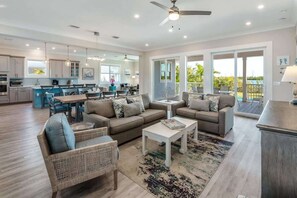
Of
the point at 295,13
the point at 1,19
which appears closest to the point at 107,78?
the point at 1,19

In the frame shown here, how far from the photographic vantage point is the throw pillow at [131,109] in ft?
12.1

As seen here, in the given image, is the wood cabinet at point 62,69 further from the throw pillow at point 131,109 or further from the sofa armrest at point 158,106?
the throw pillow at point 131,109

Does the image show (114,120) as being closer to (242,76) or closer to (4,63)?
(242,76)

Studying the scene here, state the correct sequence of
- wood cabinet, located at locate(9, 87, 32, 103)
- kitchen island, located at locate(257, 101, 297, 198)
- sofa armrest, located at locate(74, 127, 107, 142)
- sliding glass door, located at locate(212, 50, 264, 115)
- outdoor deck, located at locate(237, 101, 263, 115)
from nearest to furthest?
kitchen island, located at locate(257, 101, 297, 198), sofa armrest, located at locate(74, 127, 107, 142), sliding glass door, located at locate(212, 50, 264, 115), outdoor deck, located at locate(237, 101, 263, 115), wood cabinet, located at locate(9, 87, 32, 103)

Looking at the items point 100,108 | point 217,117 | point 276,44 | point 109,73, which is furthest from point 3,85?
point 276,44

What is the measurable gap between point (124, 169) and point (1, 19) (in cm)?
508

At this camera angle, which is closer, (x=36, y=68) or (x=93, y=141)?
(x=93, y=141)

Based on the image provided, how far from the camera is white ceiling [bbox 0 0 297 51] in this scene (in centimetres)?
349

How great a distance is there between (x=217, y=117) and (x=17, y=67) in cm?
1003

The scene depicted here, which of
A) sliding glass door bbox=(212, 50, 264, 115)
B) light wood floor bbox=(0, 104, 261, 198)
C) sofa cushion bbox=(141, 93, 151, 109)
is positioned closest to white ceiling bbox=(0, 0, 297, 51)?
sliding glass door bbox=(212, 50, 264, 115)

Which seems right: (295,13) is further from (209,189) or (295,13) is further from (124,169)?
(124,169)

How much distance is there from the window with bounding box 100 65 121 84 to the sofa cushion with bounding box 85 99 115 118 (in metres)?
9.08

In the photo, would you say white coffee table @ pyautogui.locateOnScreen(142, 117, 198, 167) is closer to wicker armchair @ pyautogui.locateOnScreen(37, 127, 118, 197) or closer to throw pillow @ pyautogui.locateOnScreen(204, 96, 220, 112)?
wicker armchair @ pyautogui.locateOnScreen(37, 127, 118, 197)

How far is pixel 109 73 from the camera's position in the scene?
12766 mm
